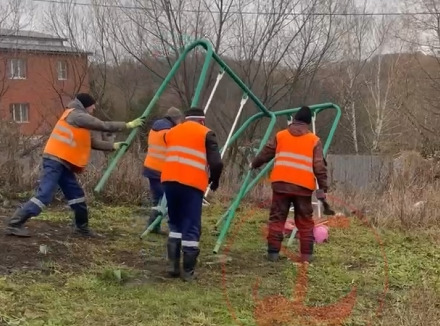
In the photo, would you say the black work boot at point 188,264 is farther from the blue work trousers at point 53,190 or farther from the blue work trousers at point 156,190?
the blue work trousers at point 156,190

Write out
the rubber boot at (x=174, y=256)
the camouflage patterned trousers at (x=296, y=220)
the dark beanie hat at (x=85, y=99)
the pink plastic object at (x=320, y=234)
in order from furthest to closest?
the pink plastic object at (x=320, y=234)
the dark beanie hat at (x=85, y=99)
the camouflage patterned trousers at (x=296, y=220)
the rubber boot at (x=174, y=256)

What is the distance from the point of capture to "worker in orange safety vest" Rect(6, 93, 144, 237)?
21.0 ft

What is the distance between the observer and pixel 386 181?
12.0m

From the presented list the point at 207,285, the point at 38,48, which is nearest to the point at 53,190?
the point at 207,285

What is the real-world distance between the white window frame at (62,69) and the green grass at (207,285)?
19.1 meters

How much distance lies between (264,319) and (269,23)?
585 inches

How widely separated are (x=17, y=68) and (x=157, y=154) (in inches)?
1072

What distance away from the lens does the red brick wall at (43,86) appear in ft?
75.5

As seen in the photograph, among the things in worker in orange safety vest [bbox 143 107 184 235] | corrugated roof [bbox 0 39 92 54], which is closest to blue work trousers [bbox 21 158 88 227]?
worker in orange safety vest [bbox 143 107 184 235]

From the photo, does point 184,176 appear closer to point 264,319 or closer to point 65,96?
point 264,319

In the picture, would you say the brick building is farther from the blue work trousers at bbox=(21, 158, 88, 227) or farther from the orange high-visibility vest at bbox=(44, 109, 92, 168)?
the orange high-visibility vest at bbox=(44, 109, 92, 168)

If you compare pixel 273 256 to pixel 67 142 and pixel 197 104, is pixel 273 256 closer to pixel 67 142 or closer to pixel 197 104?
pixel 197 104

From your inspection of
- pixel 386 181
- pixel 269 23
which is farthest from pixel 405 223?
pixel 269 23

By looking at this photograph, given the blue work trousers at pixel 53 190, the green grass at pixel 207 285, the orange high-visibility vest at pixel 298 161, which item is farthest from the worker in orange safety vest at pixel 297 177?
the blue work trousers at pixel 53 190
